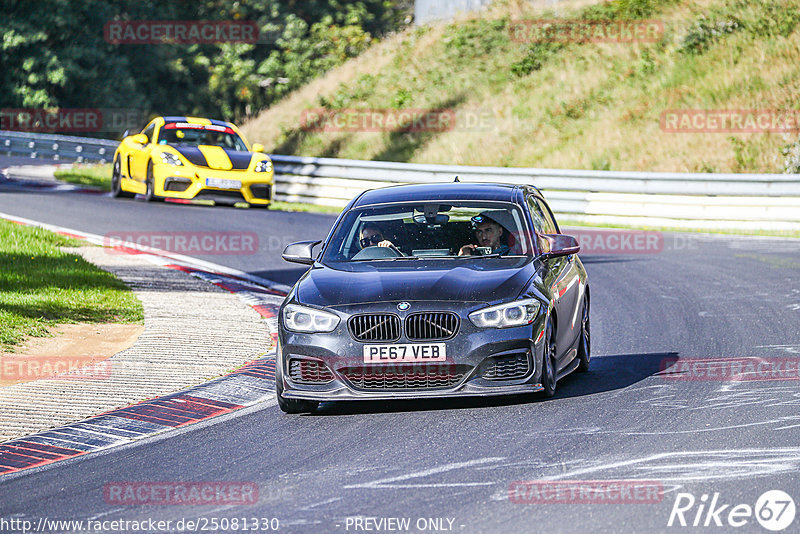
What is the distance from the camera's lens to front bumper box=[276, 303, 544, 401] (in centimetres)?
781

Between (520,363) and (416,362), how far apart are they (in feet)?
2.22

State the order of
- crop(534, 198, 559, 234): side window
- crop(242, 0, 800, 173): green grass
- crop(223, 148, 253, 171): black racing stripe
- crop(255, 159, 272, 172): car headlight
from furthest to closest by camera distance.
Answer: crop(242, 0, 800, 173): green grass < crop(255, 159, 272, 172): car headlight < crop(223, 148, 253, 171): black racing stripe < crop(534, 198, 559, 234): side window

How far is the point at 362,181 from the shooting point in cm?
2631

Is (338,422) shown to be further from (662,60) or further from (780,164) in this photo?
(662,60)

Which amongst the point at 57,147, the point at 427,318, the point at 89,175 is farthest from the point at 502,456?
the point at 57,147

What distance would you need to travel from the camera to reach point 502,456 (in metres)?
6.73

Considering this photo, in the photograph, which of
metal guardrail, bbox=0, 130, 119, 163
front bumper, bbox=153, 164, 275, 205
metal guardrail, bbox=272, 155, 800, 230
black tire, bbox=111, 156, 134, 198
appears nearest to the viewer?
metal guardrail, bbox=272, 155, 800, 230

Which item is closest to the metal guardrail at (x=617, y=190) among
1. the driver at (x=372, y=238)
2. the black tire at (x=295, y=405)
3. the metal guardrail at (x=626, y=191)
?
the metal guardrail at (x=626, y=191)

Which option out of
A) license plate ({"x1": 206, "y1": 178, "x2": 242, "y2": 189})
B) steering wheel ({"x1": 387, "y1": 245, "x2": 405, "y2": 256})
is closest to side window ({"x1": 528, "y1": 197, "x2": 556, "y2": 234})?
steering wheel ({"x1": 387, "y1": 245, "x2": 405, "y2": 256})

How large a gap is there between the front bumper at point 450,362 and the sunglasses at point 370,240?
125cm

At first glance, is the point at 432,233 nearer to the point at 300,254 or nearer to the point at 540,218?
the point at 300,254

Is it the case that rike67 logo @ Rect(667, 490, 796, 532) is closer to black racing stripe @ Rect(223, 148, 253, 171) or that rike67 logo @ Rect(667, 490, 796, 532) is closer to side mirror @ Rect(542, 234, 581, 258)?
side mirror @ Rect(542, 234, 581, 258)

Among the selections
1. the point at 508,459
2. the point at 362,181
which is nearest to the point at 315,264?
the point at 508,459

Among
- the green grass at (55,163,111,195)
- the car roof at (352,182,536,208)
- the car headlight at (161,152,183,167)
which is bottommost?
the green grass at (55,163,111,195)
